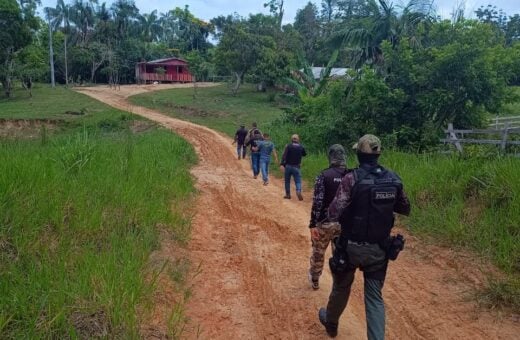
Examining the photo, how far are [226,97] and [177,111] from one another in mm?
8165

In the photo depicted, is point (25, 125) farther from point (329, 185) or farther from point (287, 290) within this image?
point (329, 185)

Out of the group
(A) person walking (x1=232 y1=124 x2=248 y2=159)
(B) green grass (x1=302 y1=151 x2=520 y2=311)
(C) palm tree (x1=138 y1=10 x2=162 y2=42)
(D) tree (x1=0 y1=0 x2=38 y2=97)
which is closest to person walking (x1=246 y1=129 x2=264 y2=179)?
(A) person walking (x1=232 y1=124 x2=248 y2=159)

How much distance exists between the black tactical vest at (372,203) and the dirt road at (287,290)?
128 cm

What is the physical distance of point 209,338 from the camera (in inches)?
163

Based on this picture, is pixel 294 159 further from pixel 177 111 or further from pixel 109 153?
pixel 177 111

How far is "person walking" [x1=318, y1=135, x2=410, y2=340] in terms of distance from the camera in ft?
11.8

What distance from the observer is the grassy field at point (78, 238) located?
3.47m

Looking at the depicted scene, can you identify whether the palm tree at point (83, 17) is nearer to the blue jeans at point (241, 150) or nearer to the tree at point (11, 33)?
the tree at point (11, 33)

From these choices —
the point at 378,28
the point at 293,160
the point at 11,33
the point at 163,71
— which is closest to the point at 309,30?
the point at 163,71

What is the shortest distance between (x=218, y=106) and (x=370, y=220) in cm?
3197

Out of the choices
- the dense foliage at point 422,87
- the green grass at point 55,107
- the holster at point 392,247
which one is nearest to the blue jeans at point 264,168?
the dense foliage at point 422,87

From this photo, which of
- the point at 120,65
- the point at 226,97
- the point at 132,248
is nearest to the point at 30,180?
the point at 132,248

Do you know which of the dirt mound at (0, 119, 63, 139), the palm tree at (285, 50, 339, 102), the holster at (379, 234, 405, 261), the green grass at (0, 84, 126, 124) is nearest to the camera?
the holster at (379, 234, 405, 261)

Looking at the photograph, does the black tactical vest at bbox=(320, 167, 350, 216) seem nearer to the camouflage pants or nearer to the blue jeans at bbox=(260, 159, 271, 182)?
the camouflage pants
